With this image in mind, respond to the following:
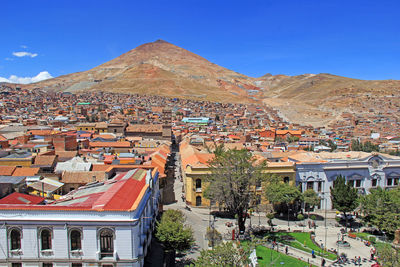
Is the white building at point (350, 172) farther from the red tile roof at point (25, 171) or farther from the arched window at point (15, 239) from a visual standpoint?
the arched window at point (15, 239)

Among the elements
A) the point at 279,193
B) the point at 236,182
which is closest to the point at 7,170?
the point at 236,182

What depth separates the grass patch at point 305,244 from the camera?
2058cm

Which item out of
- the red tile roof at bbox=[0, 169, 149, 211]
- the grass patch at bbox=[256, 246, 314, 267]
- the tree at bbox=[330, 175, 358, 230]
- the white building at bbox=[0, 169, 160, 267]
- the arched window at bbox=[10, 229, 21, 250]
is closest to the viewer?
the white building at bbox=[0, 169, 160, 267]

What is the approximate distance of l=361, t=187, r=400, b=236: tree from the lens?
2212cm

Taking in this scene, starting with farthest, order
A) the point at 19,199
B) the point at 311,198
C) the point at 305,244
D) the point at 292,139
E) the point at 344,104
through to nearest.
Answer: the point at 344,104
the point at 292,139
the point at 311,198
the point at 305,244
the point at 19,199

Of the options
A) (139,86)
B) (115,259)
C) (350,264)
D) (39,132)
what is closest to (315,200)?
(350,264)

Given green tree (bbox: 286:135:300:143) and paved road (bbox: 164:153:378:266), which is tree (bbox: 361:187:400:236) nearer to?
Result: paved road (bbox: 164:153:378:266)

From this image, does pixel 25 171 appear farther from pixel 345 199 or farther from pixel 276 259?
pixel 345 199

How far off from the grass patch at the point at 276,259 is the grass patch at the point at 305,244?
1777mm

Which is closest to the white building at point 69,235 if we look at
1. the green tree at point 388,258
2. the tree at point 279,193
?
the green tree at point 388,258

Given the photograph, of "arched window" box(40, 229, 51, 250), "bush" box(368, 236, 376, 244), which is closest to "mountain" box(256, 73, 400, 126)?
"bush" box(368, 236, 376, 244)

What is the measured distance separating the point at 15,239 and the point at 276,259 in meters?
14.2

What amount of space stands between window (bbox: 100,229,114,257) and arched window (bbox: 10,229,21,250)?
382cm

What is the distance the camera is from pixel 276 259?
1933 cm
